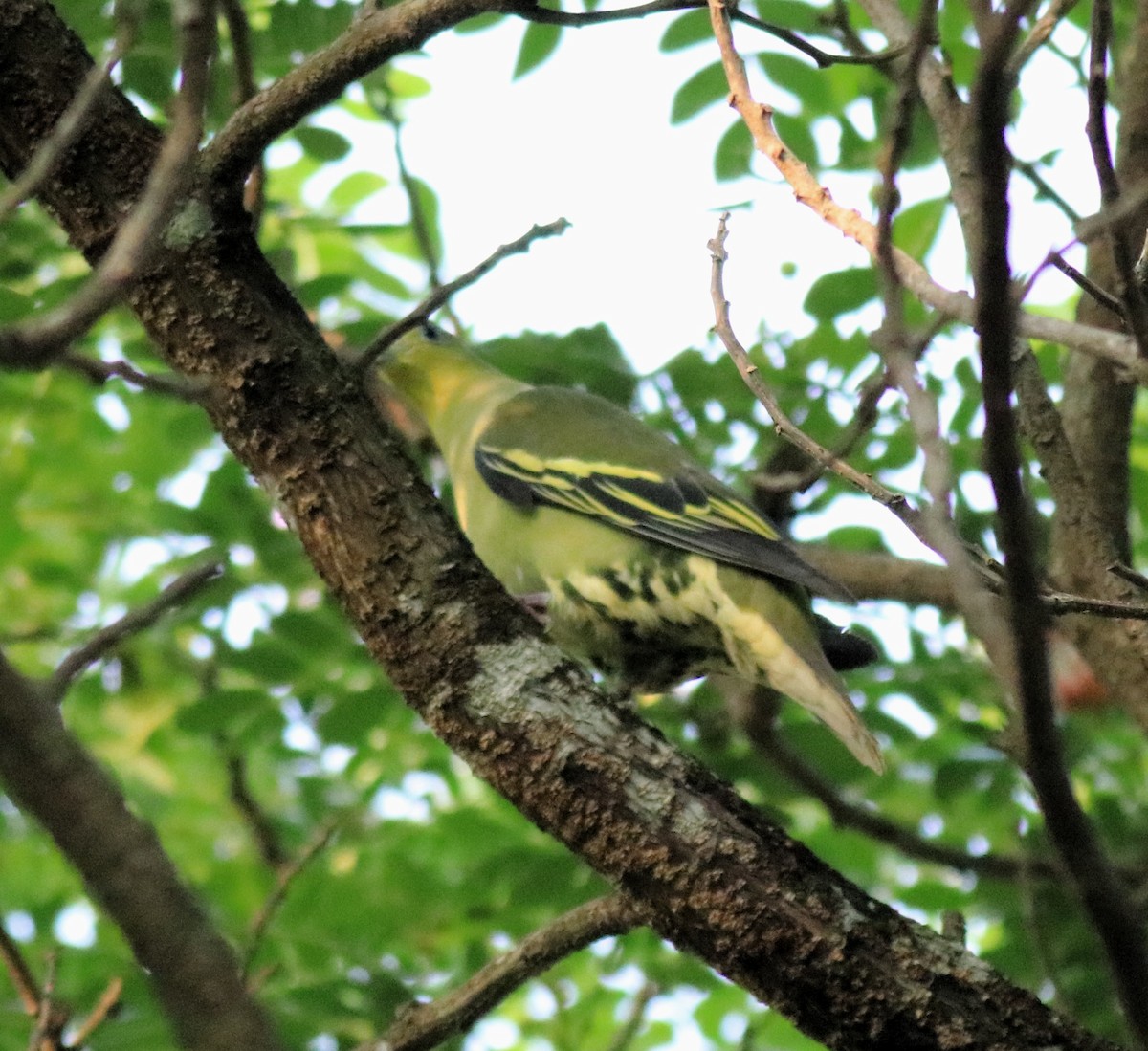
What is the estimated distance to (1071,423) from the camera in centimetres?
414

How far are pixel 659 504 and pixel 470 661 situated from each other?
1.53 metres

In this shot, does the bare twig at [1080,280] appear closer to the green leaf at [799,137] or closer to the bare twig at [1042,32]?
the bare twig at [1042,32]

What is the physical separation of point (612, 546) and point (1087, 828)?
2.74 metres

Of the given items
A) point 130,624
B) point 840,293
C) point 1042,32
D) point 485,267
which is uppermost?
point 840,293

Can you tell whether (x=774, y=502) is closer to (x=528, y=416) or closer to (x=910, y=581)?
(x=910, y=581)

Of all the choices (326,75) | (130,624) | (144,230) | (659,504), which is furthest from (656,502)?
(144,230)

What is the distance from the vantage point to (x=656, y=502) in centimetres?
429

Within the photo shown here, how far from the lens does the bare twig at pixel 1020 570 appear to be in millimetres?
1554

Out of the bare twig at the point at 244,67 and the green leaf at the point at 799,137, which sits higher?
the green leaf at the point at 799,137

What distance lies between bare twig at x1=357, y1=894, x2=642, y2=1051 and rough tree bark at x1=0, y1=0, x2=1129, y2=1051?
330 mm

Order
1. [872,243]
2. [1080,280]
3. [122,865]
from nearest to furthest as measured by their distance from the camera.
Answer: [122,865] < [872,243] < [1080,280]

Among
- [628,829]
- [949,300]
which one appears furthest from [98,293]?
[628,829]

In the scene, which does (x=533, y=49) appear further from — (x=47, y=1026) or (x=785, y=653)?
(x=47, y=1026)

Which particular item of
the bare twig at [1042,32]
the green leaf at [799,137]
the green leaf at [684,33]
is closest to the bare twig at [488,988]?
the bare twig at [1042,32]
